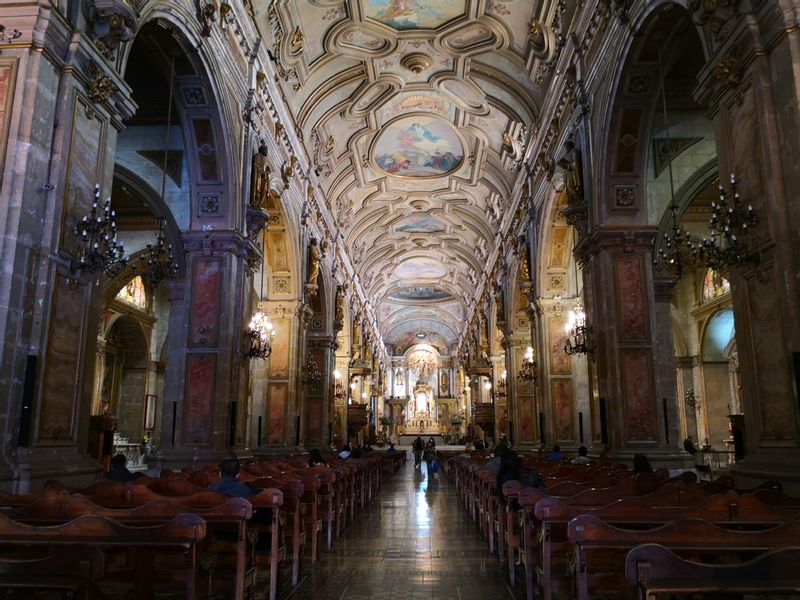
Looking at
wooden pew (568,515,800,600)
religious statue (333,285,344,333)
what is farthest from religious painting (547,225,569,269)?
wooden pew (568,515,800,600)

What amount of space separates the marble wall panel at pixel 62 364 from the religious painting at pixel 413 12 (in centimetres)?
1107

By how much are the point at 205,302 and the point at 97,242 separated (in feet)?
16.8

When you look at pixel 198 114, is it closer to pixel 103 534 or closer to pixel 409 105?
pixel 103 534

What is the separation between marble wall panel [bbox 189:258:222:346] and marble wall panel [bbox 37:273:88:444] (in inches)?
190

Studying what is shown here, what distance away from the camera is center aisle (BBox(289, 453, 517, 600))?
5461 millimetres

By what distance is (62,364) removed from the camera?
6297 millimetres

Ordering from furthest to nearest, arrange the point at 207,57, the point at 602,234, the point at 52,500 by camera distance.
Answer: the point at 602,234, the point at 207,57, the point at 52,500

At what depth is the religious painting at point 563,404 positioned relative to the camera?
17.1 meters

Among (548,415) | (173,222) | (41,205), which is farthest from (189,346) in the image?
(548,415)

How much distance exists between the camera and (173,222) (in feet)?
41.6

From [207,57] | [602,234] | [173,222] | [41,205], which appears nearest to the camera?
[41,205]

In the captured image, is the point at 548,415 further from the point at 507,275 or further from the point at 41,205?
the point at 41,205

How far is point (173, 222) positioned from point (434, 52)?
334 inches

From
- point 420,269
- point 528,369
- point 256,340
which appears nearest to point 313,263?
point 256,340
